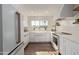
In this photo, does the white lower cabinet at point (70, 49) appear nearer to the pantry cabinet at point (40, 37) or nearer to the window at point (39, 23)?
the pantry cabinet at point (40, 37)

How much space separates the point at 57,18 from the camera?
6.01 ft

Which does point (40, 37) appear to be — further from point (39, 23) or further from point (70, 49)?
point (70, 49)

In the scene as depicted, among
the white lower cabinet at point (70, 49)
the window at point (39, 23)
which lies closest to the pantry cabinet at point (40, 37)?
the window at point (39, 23)

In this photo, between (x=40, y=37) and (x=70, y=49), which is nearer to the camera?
(x=70, y=49)

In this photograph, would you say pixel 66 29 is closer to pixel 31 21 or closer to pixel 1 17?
pixel 31 21

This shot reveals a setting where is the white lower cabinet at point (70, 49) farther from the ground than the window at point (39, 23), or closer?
closer

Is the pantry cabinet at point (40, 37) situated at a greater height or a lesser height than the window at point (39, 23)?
lesser

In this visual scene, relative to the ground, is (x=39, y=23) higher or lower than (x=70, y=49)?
higher

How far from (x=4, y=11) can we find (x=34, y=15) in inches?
37.1

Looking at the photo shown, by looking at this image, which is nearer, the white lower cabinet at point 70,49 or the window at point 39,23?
the white lower cabinet at point 70,49

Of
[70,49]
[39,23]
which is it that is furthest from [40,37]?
[70,49]

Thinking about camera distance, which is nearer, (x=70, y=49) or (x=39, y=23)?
(x=70, y=49)

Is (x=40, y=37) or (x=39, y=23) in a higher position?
(x=39, y=23)
